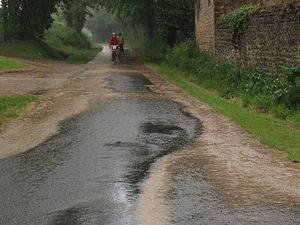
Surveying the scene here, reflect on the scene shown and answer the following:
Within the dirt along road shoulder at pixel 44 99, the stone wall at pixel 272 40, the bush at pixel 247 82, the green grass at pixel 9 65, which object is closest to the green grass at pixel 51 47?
the green grass at pixel 9 65

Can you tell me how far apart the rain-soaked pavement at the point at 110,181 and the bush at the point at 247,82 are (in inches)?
112

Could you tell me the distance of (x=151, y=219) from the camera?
5.92m

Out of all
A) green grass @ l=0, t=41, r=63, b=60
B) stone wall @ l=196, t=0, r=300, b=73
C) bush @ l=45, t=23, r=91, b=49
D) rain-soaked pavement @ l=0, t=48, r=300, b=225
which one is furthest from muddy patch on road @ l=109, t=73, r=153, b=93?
bush @ l=45, t=23, r=91, b=49

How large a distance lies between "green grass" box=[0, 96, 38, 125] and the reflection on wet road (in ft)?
5.14

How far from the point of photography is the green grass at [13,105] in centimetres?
1257

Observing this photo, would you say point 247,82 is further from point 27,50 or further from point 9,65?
point 27,50

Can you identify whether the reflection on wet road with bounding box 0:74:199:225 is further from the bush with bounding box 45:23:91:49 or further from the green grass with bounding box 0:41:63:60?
the bush with bounding box 45:23:91:49

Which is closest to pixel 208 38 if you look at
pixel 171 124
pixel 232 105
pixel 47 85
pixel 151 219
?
pixel 47 85

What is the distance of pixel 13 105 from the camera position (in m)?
13.8

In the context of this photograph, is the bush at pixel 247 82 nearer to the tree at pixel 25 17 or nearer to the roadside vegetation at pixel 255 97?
the roadside vegetation at pixel 255 97

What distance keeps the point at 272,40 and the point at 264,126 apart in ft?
19.5

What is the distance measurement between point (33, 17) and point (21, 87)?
21.5 meters

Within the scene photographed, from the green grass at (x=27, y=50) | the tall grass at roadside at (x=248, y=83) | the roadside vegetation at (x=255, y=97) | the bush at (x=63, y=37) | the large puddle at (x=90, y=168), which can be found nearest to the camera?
the large puddle at (x=90, y=168)

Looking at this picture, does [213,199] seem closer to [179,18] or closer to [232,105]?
[232,105]
